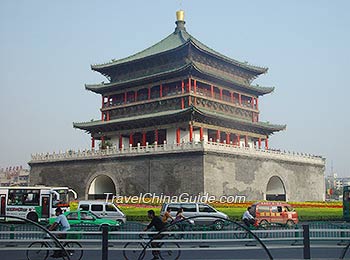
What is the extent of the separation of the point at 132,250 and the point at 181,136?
3049 centimetres

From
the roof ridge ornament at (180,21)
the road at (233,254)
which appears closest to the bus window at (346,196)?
the road at (233,254)

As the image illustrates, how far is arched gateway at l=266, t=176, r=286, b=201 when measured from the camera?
1724 inches

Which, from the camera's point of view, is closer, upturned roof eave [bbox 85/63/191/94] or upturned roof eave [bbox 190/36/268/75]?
upturned roof eave [bbox 85/63/191/94]

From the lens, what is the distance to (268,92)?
163 feet

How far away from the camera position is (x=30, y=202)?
2708cm

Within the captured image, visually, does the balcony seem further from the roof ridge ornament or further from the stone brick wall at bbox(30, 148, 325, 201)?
the roof ridge ornament

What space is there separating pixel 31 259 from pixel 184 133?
100 ft

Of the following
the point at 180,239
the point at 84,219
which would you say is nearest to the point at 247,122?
the point at 84,219

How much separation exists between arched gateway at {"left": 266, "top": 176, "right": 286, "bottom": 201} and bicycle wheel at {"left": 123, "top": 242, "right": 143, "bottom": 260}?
109 feet

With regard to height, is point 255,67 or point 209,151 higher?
point 255,67

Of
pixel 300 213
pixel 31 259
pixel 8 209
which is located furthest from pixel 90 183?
pixel 31 259

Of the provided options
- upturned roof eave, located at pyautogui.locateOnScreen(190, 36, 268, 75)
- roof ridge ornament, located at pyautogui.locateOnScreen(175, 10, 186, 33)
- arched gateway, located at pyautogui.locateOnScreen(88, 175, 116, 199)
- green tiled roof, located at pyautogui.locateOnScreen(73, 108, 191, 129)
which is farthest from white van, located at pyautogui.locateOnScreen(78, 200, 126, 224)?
→ roof ridge ornament, located at pyautogui.locateOnScreen(175, 10, 186, 33)

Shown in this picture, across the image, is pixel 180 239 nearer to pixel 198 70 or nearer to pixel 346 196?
pixel 346 196

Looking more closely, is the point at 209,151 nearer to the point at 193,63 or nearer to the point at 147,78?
the point at 193,63
